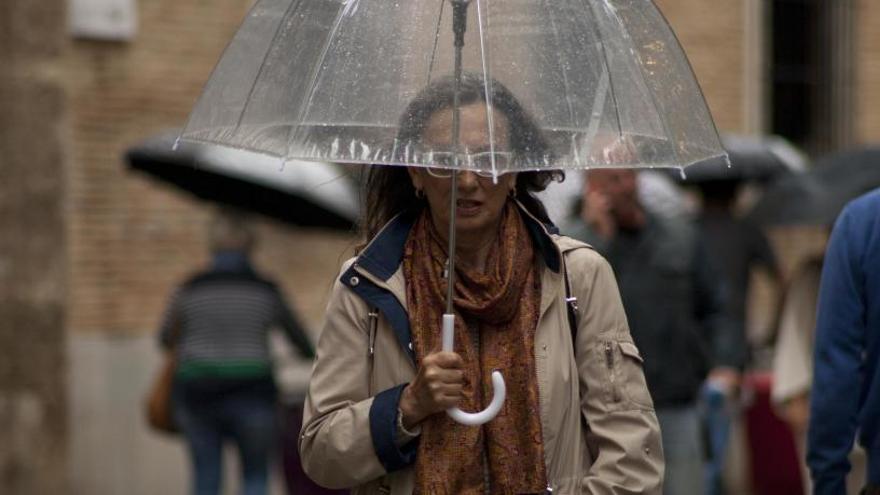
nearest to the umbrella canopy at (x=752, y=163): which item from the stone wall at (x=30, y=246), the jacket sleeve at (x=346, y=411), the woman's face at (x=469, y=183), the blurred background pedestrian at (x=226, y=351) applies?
the blurred background pedestrian at (x=226, y=351)

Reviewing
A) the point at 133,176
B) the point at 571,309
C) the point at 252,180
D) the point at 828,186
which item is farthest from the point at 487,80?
the point at 133,176

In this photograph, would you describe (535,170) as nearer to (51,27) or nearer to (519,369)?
(519,369)

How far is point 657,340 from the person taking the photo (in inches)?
298

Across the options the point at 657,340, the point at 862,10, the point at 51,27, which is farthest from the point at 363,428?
the point at 862,10

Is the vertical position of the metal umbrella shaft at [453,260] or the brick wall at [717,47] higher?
the metal umbrella shaft at [453,260]

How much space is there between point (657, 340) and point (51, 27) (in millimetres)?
4186

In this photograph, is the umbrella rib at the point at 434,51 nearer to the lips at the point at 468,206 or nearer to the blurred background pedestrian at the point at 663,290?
the lips at the point at 468,206

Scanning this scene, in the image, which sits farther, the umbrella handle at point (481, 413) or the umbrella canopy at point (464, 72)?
the umbrella canopy at point (464, 72)

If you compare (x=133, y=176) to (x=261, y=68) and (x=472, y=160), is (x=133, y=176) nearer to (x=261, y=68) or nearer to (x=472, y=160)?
(x=261, y=68)

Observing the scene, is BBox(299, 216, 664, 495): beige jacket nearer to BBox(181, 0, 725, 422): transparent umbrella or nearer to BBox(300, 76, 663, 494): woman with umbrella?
BBox(300, 76, 663, 494): woman with umbrella

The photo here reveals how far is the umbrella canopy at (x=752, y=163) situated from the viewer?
1177cm

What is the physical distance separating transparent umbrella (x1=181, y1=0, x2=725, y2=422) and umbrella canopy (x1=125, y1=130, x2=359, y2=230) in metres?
5.41

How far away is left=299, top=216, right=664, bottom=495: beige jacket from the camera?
3.87 meters

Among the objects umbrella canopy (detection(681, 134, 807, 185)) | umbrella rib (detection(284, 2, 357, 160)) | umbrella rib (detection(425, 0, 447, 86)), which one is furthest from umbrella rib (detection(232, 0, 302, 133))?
umbrella canopy (detection(681, 134, 807, 185))
